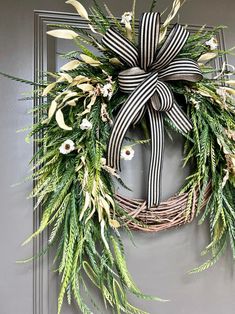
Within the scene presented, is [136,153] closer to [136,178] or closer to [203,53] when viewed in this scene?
[136,178]

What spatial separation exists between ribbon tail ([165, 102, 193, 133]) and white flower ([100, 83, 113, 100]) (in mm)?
138

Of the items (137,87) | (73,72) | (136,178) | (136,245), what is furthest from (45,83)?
(136,245)

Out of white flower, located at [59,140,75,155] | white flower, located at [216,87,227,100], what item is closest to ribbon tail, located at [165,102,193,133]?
white flower, located at [216,87,227,100]

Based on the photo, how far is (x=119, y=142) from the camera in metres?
0.71

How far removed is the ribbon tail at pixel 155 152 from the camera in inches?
29.9

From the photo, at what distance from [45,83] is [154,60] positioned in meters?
0.25

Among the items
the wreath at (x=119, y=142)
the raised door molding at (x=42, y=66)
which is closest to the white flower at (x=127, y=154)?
the wreath at (x=119, y=142)

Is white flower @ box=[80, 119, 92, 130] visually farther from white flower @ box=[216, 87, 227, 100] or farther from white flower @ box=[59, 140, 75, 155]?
white flower @ box=[216, 87, 227, 100]

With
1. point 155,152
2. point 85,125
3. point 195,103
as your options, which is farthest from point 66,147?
point 195,103

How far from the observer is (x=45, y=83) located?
77 cm

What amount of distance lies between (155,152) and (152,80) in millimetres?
158

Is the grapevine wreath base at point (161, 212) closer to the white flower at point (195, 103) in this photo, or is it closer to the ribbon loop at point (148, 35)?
the white flower at point (195, 103)

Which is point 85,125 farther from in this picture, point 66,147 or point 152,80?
point 152,80

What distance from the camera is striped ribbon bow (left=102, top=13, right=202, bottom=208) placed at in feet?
2.37
